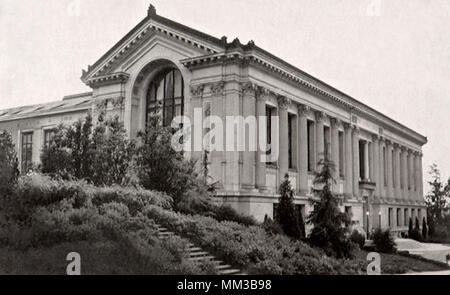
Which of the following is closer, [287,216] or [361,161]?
[287,216]

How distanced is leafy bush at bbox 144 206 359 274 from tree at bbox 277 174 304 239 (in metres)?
2.95

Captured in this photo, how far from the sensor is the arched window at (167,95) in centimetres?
3650

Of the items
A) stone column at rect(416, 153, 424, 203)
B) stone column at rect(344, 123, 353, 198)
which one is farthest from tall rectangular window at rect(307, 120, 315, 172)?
stone column at rect(416, 153, 424, 203)

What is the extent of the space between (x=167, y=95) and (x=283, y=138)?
9014 millimetres

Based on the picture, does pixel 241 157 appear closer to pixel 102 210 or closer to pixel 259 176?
pixel 259 176

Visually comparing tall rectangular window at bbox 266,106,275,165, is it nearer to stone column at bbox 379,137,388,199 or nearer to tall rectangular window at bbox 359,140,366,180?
tall rectangular window at bbox 359,140,366,180

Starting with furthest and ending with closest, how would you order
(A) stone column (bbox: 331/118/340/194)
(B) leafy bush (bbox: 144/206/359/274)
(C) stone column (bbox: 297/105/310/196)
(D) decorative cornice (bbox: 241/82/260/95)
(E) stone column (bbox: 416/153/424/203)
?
(E) stone column (bbox: 416/153/424/203) → (A) stone column (bbox: 331/118/340/194) → (C) stone column (bbox: 297/105/310/196) → (D) decorative cornice (bbox: 241/82/260/95) → (B) leafy bush (bbox: 144/206/359/274)

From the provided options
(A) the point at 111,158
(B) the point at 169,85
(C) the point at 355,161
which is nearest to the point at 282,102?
(B) the point at 169,85

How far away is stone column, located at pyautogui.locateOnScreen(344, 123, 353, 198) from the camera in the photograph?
153 feet

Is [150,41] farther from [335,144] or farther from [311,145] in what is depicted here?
[335,144]

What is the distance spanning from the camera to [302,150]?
131 feet

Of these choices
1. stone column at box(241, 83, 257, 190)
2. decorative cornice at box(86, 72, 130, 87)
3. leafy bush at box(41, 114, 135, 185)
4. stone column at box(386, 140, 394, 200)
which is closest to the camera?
leafy bush at box(41, 114, 135, 185)

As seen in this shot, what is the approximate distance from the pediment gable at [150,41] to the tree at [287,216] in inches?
421

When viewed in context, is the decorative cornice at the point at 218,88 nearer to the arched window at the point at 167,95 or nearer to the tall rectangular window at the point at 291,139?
the arched window at the point at 167,95
